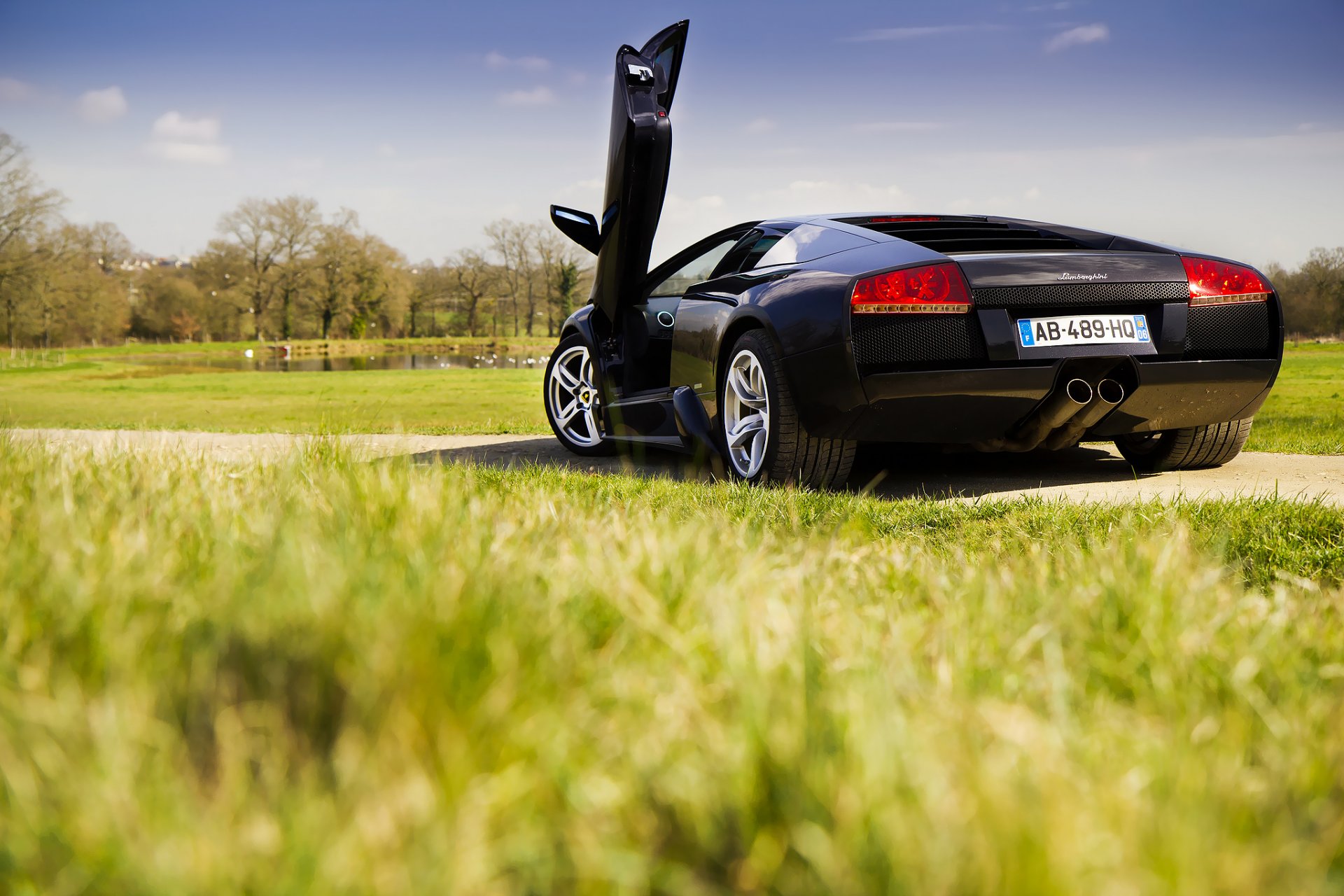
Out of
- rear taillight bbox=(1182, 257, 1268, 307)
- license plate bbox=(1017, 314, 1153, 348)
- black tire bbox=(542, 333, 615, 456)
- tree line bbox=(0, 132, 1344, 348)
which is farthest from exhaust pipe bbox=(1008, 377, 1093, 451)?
tree line bbox=(0, 132, 1344, 348)

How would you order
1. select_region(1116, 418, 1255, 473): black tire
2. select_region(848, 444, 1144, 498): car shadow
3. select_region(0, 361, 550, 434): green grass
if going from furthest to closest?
select_region(0, 361, 550, 434): green grass < select_region(1116, 418, 1255, 473): black tire < select_region(848, 444, 1144, 498): car shadow

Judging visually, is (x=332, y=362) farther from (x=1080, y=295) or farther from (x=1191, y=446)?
(x=1080, y=295)

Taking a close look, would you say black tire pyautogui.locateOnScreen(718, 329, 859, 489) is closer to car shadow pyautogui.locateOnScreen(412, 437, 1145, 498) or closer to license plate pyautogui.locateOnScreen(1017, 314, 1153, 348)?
car shadow pyautogui.locateOnScreen(412, 437, 1145, 498)

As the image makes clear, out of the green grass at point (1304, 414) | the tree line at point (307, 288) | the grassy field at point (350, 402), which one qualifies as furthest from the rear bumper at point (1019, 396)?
the tree line at point (307, 288)

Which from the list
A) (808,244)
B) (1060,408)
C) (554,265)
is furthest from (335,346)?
(1060,408)

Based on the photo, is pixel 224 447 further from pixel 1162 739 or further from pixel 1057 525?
pixel 1162 739

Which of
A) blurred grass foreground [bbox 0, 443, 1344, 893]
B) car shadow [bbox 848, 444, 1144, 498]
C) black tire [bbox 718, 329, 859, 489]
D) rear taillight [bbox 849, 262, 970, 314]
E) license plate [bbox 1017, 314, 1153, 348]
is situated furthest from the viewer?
car shadow [bbox 848, 444, 1144, 498]

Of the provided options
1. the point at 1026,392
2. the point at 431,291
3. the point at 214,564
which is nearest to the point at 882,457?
the point at 1026,392

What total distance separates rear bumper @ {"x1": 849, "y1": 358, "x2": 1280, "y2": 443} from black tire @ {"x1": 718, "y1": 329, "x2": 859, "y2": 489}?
238mm

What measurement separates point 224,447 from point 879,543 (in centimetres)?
544

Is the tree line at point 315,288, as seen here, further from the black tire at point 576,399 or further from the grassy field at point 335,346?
the black tire at point 576,399

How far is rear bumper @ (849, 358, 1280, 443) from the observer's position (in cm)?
452

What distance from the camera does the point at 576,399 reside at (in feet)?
24.1

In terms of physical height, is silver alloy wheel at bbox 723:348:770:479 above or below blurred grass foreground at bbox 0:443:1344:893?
above
